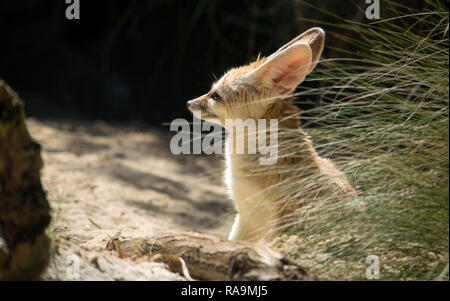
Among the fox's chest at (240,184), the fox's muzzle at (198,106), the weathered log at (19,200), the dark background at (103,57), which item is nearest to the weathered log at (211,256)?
the weathered log at (19,200)

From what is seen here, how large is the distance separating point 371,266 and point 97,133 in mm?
6245

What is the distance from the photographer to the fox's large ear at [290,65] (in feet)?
10.9

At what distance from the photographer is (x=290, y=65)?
343cm

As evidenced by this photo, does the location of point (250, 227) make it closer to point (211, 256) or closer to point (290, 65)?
point (211, 256)

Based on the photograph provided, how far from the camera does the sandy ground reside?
245 cm

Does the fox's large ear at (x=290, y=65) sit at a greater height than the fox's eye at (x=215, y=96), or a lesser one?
greater

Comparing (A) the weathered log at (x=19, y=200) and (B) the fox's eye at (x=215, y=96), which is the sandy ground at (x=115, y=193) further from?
(B) the fox's eye at (x=215, y=96)

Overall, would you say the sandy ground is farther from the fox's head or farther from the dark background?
the dark background

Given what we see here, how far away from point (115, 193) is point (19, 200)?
3.04 m

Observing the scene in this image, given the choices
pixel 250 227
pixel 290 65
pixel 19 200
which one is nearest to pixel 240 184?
pixel 250 227

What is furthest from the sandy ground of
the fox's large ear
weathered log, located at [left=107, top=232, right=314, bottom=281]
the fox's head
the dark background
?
the dark background

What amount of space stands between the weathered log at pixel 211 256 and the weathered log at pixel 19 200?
563 millimetres

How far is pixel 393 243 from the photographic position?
2.38m
